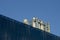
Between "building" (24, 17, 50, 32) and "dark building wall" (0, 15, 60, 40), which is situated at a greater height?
"building" (24, 17, 50, 32)

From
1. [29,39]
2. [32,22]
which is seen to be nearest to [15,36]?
[29,39]

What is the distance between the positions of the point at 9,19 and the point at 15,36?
2.48 metres

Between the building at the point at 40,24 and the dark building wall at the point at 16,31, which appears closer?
the dark building wall at the point at 16,31

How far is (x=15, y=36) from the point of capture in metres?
32.7

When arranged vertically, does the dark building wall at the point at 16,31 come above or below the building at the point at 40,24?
below

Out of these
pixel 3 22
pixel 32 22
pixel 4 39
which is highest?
pixel 32 22

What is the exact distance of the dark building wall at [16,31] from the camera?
30641 millimetres

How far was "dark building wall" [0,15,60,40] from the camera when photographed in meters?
30.6

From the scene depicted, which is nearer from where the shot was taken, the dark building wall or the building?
the dark building wall

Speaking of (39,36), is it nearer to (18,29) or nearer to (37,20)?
(18,29)

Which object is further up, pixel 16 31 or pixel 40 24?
pixel 40 24

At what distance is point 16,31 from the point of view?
33000 mm

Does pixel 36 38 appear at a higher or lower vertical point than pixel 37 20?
lower

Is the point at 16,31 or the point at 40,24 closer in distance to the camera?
the point at 16,31
